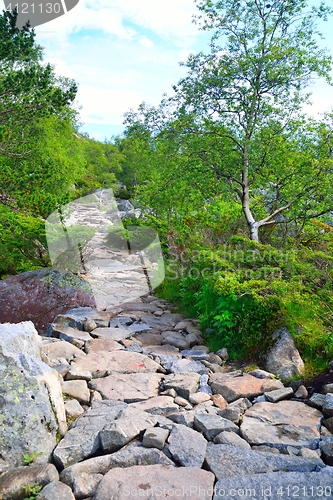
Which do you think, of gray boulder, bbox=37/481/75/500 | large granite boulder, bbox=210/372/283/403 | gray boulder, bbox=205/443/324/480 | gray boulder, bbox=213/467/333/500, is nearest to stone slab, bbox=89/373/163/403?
large granite boulder, bbox=210/372/283/403

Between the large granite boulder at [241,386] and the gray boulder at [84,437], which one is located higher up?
the gray boulder at [84,437]

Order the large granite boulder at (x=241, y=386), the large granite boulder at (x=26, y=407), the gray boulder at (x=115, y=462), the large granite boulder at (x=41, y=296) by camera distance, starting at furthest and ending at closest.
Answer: the large granite boulder at (x=41, y=296) < the large granite boulder at (x=241, y=386) < the large granite boulder at (x=26, y=407) < the gray boulder at (x=115, y=462)

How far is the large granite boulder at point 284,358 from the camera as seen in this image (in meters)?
4.73

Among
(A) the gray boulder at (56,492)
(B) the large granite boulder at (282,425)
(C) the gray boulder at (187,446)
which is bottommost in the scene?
(B) the large granite boulder at (282,425)

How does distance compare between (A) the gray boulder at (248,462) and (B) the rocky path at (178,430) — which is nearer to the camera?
(B) the rocky path at (178,430)

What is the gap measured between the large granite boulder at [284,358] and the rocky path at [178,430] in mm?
218

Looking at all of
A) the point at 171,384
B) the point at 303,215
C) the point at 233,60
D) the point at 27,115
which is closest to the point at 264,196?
the point at 303,215

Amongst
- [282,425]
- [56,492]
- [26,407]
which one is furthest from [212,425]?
[26,407]

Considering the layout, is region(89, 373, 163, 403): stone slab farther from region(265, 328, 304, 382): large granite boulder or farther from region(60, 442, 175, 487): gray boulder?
region(265, 328, 304, 382): large granite boulder

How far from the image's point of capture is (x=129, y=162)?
4253cm

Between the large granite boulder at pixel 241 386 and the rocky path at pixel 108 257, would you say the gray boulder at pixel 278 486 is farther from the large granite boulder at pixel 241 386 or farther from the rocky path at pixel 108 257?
the rocky path at pixel 108 257

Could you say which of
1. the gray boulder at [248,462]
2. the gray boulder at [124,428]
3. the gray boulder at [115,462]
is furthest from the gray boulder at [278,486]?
the gray boulder at [124,428]

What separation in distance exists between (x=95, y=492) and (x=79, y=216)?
71.8 ft

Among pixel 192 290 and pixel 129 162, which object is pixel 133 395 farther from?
pixel 129 162
